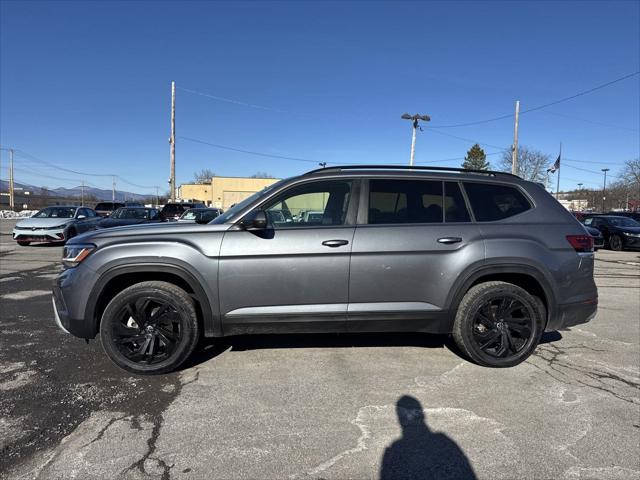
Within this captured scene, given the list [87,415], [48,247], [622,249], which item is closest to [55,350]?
[87,415]

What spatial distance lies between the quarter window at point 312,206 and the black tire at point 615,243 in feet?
61.0

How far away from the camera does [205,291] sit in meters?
3.73

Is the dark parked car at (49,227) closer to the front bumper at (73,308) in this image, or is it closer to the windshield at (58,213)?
the windshield at (58,213)

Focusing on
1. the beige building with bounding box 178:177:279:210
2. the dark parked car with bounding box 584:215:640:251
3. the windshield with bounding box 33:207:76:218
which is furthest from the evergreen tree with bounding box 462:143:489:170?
the windshield with bounding box 33:207:76:218

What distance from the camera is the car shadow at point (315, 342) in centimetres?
455

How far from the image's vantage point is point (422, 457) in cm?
265

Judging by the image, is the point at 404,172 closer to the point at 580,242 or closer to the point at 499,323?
the point at 499,323

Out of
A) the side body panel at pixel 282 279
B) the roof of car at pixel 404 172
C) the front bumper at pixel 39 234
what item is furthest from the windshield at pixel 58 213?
the roof of car at pixel 404 172

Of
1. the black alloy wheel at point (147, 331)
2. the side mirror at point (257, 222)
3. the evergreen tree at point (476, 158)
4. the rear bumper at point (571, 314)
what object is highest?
the evergreen tree at point (476, 158)

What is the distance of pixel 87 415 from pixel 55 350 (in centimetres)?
170

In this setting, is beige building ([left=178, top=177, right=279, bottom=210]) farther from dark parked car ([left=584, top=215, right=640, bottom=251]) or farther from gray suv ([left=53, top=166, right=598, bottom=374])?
gray suv ([left=53, top=166, right=598, bottom=374])

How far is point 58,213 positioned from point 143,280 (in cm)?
1430

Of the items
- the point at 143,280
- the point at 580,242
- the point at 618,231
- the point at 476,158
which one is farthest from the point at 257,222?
the point at 476,158

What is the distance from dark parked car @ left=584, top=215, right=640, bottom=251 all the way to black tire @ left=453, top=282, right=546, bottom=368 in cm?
1696
